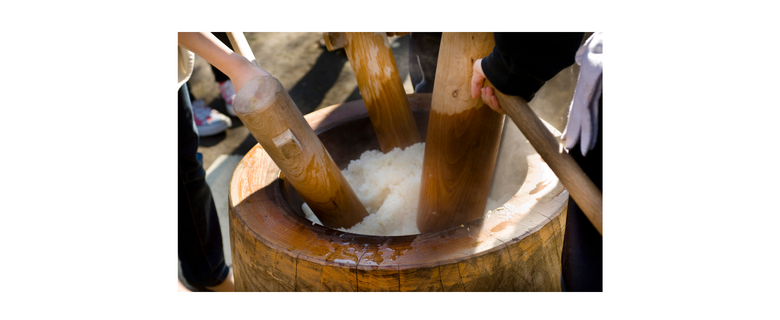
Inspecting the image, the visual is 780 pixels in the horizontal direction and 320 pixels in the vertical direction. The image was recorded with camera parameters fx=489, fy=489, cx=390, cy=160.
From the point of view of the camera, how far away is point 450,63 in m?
0.92

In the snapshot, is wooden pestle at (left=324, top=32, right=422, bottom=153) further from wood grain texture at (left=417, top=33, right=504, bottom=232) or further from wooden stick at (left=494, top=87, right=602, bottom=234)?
wooden stick at (left=494, top=87, right=602, bottom=234)

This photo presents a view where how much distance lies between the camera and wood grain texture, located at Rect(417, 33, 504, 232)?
0.91 metres

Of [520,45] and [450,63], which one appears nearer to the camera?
[520,45]

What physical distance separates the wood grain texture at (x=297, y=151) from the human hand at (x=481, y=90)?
32cm

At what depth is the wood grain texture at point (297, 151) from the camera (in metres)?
0.84

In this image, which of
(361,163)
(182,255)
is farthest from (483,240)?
(182,255)

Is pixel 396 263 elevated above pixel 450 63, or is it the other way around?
pixel 450 63

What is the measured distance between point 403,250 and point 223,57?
0.51 meters

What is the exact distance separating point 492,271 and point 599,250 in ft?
0.93

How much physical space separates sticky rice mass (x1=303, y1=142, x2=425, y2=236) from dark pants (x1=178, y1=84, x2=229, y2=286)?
1.60 feet

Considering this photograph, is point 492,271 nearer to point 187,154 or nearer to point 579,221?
point 579,221

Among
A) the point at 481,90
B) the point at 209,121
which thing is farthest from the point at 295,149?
the point at 209,121

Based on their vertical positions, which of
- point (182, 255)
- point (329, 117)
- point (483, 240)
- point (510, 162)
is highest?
point (329, 117)

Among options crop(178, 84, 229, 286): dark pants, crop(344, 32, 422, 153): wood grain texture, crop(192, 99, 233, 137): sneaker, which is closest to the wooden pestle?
crop(344, 32, 422, 153): wood grain texture
